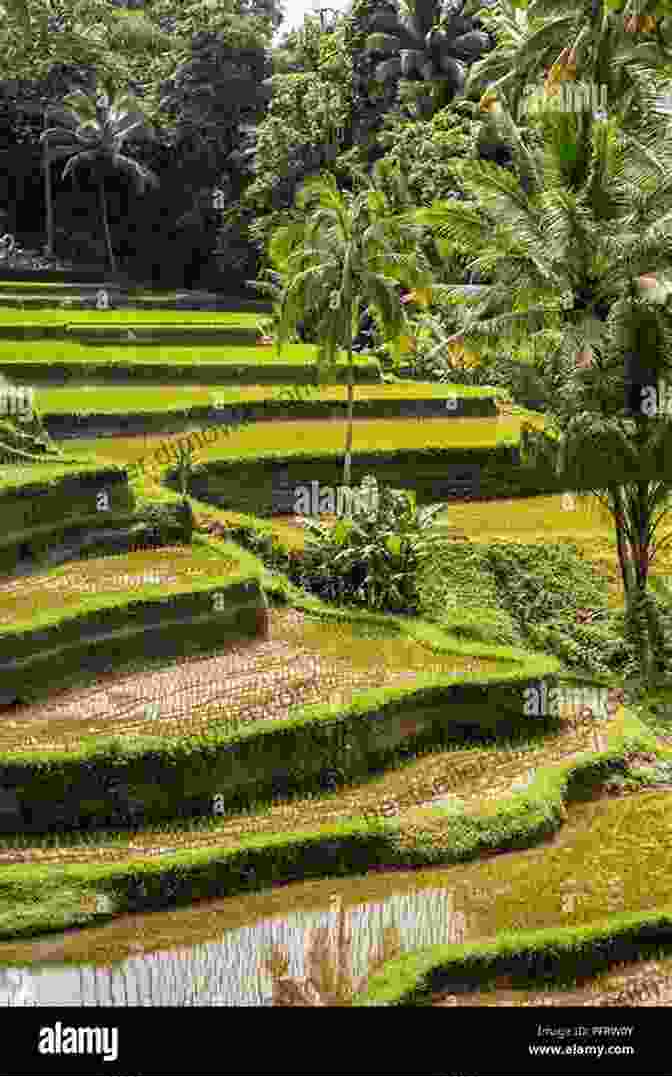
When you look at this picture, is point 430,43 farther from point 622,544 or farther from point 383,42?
point 622,544

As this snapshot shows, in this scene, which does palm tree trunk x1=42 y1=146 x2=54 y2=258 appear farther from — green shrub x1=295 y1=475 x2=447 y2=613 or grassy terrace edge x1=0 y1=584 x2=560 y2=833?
grassy terrace edge x1=0 y1=584 x2=560 y2=833

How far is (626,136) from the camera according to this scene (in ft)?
51.2

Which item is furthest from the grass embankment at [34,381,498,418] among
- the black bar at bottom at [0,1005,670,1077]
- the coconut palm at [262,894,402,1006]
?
the black bar at bottom at [0,1005,670,1077]

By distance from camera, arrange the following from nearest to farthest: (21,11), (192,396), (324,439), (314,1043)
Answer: (314,1043)
(324,439)
(192,396)
(21,11)

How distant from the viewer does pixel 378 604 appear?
14.4m

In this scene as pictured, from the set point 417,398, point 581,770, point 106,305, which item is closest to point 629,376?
point 581,770

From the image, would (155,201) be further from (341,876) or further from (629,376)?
(341,876)

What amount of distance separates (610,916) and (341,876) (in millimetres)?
1827

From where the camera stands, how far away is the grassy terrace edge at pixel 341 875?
841 centimetres

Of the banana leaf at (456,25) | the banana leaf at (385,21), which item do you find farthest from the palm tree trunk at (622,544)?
the banana leaf at (385,21)

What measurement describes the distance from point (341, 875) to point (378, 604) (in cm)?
498

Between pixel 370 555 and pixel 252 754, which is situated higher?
pixel 370 555

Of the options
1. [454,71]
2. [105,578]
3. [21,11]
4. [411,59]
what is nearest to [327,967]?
[105,578]

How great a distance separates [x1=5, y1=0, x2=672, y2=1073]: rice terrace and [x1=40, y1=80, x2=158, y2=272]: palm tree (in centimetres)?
838
